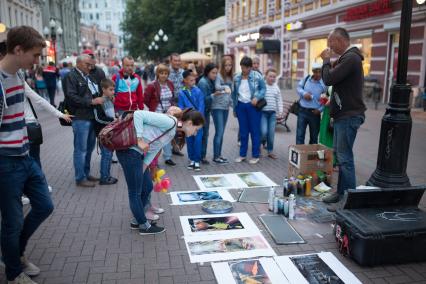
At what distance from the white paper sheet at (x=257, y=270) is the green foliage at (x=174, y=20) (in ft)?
141

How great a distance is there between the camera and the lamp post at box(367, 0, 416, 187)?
4836 millimetres

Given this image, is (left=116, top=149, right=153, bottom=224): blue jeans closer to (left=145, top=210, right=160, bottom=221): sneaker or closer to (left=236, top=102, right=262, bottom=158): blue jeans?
(left=145, top=210, right=160, bottom=221): sneaker

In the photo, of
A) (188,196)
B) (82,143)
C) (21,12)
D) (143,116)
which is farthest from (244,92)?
(21,12)

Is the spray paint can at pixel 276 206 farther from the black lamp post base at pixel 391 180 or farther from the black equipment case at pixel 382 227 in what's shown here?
the black lamp post base at pixel 391 180

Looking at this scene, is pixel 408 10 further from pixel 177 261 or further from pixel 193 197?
pixel 177 261

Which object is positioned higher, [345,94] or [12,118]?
[345,94]

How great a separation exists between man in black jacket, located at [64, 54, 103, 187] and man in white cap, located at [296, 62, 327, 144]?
3349mm

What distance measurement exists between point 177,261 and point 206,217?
3.53ft

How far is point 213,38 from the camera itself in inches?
1703

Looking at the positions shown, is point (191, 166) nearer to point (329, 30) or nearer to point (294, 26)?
point (329, 30)

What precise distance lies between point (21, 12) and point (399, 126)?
4188 cm

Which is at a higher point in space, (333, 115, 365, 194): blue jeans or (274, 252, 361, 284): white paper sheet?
(333, 115, 365, 194): blue jeans

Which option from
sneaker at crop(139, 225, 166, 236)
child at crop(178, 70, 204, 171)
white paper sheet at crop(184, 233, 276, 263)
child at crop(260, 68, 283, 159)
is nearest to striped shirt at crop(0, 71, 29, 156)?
sneaker at crop(139, 225, 166, 236)

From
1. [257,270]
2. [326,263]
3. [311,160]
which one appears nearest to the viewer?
[257,270]
